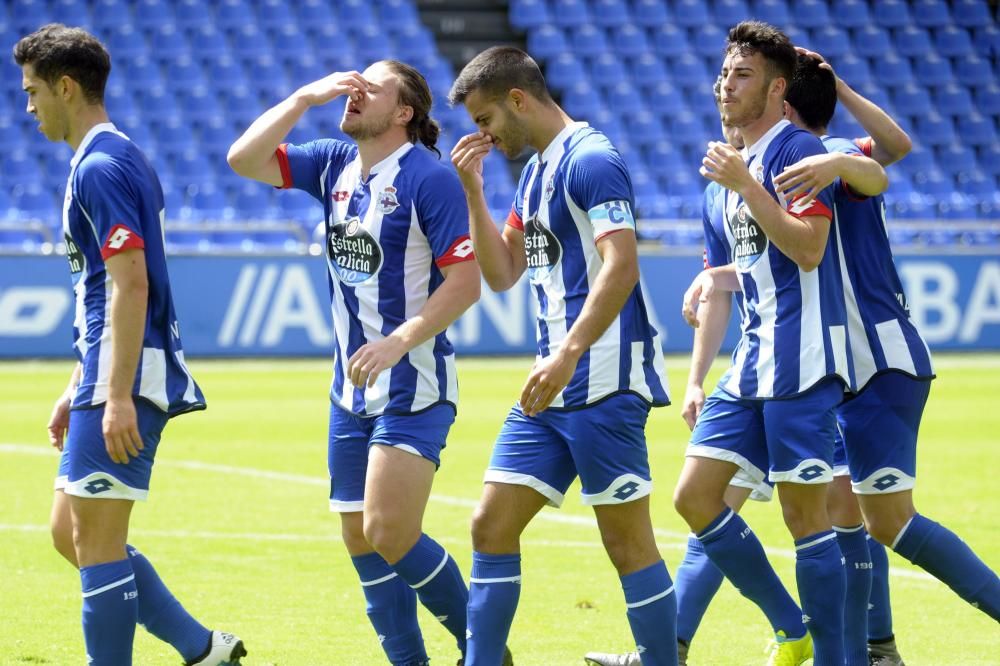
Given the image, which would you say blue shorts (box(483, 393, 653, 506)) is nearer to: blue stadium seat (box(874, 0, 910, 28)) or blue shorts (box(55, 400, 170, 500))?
blue shorts (box(55, 400, 170, 500))

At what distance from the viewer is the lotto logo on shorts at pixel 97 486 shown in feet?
14.1

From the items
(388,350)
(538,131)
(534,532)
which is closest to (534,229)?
(538,131)

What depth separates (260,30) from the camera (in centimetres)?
2367

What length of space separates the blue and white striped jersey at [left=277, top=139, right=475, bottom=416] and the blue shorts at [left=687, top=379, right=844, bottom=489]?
35.6 inches

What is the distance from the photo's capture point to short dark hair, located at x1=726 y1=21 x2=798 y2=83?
4.75m

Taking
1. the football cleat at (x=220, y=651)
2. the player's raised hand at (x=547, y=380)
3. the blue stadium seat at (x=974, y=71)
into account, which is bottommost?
the football cleat at (x=220, y=651)

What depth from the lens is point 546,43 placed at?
24969mm

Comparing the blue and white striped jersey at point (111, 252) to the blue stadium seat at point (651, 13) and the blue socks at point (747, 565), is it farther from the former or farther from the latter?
the blue stadium seat at point (651, 13)

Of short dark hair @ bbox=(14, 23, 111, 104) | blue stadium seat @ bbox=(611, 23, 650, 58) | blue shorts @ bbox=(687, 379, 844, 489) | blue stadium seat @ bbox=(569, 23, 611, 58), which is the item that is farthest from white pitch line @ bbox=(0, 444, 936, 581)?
blue stadium seat @ bbox=(611, 23, 650, 58)

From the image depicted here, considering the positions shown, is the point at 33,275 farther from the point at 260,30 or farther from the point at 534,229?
the point at 534,229

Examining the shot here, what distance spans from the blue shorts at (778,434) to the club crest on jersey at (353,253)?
1.25 metres

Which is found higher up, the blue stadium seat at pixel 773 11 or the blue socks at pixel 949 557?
the blue stadium seat at pixel 773 11

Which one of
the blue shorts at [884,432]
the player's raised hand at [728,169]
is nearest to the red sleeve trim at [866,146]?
the blue shorts at [884,432]

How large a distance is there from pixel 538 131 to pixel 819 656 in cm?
191
